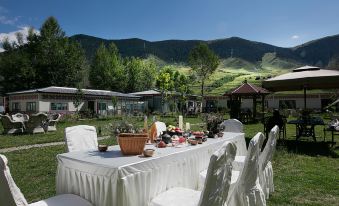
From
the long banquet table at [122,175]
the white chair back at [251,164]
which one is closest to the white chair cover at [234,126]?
the long banquet table at [122,175]

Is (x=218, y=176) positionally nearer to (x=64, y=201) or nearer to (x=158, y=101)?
(x=64, y=201)

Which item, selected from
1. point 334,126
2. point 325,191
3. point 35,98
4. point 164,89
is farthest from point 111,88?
point 325,191

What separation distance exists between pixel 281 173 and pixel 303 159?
157 centimetres

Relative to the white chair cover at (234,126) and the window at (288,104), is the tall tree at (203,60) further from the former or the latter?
the white chair cover at (234,126)

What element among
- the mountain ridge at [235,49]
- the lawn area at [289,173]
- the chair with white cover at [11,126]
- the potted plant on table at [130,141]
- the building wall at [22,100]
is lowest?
the lawn area at [289,173]

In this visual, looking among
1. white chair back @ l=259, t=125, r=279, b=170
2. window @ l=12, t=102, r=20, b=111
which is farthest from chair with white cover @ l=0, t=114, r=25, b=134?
window @ l=12, t=102, r=20, b=111

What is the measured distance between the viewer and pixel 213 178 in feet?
6.81

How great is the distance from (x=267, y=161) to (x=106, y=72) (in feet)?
138

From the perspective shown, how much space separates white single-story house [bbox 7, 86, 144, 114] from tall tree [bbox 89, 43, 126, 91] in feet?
44.5

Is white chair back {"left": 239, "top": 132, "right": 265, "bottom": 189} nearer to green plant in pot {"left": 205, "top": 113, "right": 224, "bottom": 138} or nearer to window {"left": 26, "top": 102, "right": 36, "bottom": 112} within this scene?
green plant in pot {"left": 205, "top": 113, "right": 224, "bottom": 138}

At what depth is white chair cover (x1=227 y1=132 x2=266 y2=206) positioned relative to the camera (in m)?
2.84

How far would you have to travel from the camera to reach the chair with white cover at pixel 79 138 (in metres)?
3.95

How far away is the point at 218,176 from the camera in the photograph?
212 cm

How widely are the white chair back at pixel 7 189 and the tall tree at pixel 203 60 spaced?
38.2m
